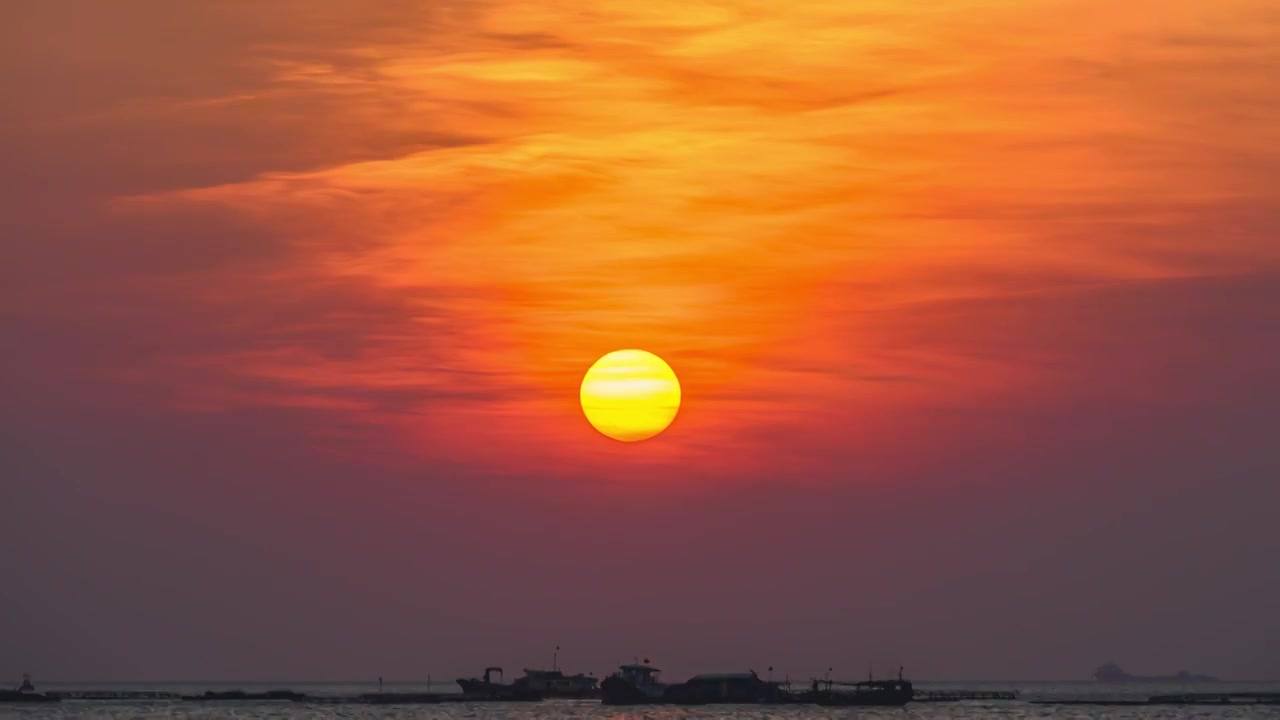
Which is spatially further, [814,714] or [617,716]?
[814,714]

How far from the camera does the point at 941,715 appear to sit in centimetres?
18950

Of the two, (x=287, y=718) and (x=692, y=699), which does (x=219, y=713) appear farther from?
(x=692, y=699)

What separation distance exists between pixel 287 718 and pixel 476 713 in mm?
21024

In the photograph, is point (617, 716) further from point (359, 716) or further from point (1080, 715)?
point (1080, 715)

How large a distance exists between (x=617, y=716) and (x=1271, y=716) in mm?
73123

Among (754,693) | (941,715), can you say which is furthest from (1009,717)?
(754,693)

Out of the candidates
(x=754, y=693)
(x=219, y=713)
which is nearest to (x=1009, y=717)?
(x=754, y=693)

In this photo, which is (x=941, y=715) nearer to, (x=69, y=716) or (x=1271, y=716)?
(x=1271, y=716)

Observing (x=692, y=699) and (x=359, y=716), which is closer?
(x=359, y=716)

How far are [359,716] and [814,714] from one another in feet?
156

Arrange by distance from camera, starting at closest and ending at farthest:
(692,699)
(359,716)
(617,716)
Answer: (617,716), (359,716), (692,699)

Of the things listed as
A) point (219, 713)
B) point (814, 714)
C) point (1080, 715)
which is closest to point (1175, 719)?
point (1080, 715)

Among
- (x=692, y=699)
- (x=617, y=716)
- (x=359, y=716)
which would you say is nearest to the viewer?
(x=617, y=716)

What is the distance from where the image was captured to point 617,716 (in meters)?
173
